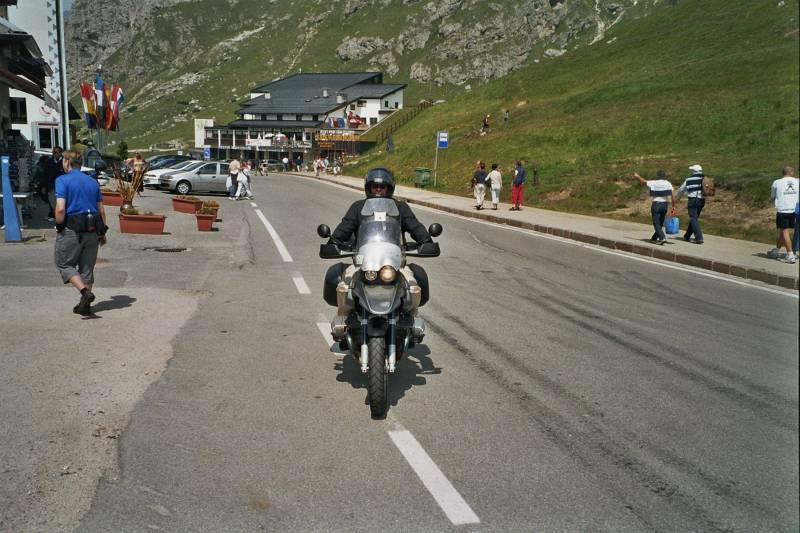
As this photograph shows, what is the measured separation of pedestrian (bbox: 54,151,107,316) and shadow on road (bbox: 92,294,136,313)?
0.36m

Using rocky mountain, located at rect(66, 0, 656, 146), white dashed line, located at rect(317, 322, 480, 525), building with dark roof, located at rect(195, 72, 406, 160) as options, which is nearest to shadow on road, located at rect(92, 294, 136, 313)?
white dashed line, located at rect(317, 322, 480, 525)

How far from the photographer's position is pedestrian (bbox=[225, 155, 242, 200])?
3172cm

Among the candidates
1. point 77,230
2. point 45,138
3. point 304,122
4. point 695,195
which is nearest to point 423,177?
point 45,138

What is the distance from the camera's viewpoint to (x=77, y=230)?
843 centimetres

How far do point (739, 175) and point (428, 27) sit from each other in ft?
542

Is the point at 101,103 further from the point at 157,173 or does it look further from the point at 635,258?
the point at 635,258

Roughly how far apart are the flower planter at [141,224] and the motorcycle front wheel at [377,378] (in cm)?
1283

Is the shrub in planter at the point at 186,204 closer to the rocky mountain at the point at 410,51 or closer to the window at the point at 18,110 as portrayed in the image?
the window at the point at 18,110

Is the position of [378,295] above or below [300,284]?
above

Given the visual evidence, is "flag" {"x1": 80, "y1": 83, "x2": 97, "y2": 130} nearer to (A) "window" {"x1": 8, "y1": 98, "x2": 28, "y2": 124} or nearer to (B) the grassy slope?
(A) "window" {"x1": 8, "y1": 98, "x2": 28, "y2": 124}

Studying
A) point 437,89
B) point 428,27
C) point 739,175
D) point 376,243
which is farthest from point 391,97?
point 376,243

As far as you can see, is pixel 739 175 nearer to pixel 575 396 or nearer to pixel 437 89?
pixel 575 396

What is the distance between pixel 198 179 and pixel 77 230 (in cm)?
2624

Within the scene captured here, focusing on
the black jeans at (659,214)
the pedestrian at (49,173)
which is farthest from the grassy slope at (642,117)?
the pedestrian at (49,173)
